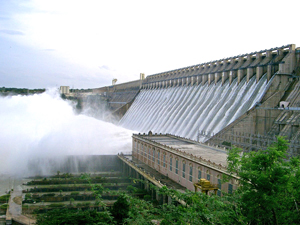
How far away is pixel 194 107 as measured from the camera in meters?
44.5

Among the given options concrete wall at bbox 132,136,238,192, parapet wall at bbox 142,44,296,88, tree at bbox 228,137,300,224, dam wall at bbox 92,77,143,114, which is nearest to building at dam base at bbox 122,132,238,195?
concrete wall at bbox 132,136,238,192

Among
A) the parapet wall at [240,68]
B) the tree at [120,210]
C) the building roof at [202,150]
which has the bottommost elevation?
the tree at [120,210]

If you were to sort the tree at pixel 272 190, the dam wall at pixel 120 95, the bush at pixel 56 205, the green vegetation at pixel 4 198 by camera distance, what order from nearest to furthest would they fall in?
the tree at pixel 272 190, the bush at pixel 56 205, the green vegetation at pixel 4 198, the dam wall at pixel 120 95

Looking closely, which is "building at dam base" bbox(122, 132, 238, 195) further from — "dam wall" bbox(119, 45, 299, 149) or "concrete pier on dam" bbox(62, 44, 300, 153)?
"dam wall" bbox(119, 45, 299, 149)

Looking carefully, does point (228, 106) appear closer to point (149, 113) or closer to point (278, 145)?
point (149, 113)

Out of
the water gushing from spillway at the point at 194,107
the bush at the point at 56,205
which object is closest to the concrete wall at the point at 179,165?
the water gushing from spillway at the point at 194,107

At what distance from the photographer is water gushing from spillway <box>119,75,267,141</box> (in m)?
35.0

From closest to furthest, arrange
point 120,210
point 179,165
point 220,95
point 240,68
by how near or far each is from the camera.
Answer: point 120,210 < point 179,165 < point 240,68 < point 220,95

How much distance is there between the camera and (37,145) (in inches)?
1500

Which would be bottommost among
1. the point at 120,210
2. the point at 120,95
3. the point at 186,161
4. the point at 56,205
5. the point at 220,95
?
the point at 56,205

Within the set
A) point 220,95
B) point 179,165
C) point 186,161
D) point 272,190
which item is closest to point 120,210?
point 186,161

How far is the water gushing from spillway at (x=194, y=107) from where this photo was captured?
35.0m

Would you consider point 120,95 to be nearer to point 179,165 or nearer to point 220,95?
point 220,95

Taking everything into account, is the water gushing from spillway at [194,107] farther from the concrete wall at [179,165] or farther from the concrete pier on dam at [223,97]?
the concrete wall at [179,165]
